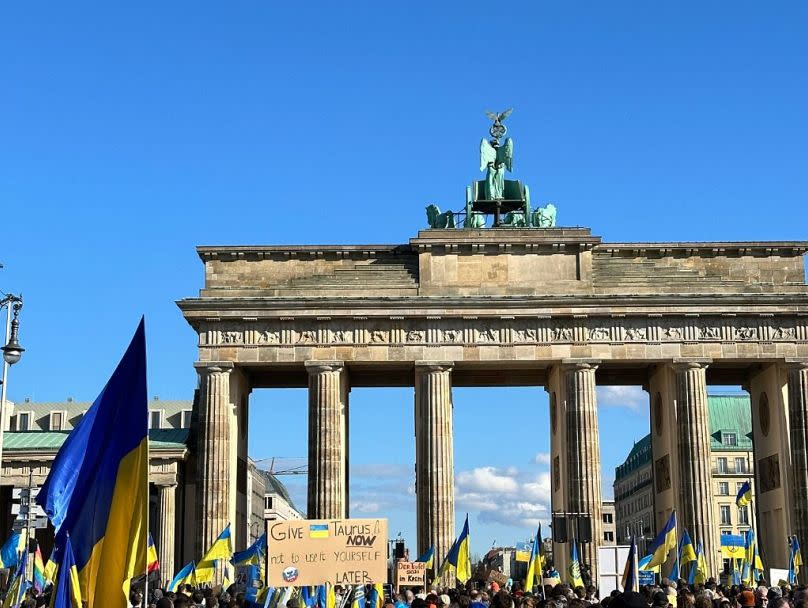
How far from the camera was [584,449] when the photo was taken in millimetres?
58844

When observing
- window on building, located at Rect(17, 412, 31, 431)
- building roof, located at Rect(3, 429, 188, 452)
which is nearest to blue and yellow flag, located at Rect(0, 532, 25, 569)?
building roof, located at Rect(3, 429, 188, 452)

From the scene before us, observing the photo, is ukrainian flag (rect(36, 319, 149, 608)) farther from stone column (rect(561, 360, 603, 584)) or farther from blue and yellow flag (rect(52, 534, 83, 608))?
stone column (rect(561, 360, 603, 584))

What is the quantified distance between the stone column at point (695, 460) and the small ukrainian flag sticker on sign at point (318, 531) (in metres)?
38.9

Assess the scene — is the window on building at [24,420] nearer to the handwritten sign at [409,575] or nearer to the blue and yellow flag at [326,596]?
the handwritten sign at [409,575]

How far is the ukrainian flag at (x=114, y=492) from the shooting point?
12.8 metres

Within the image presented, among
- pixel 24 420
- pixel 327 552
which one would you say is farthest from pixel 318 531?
pixel 24 420

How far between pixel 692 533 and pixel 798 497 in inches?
208

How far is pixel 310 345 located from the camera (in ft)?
198

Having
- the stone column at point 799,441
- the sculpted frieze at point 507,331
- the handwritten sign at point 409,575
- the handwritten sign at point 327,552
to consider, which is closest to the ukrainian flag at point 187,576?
the handwritten sign at point 409,575

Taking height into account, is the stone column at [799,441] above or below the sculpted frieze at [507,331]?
below

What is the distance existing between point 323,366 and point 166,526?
451 inches

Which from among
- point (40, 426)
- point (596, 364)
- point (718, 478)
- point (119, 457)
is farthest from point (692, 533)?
point (40, 426)

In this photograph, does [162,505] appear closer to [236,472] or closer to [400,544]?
[236,472]

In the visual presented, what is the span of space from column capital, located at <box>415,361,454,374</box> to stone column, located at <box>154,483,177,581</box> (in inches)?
549
